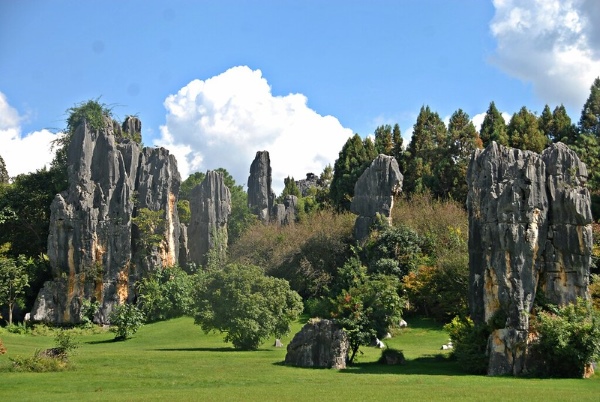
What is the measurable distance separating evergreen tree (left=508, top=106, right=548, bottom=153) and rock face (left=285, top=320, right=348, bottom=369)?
35.0m

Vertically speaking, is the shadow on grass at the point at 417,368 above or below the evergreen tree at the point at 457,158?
below

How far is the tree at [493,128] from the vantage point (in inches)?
2480

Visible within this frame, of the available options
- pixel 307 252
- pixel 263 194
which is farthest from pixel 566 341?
pixel 263 194

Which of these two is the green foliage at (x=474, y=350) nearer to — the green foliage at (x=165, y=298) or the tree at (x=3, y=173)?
the green foliage at (x=165, y=298)

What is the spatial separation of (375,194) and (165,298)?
15.8 meters

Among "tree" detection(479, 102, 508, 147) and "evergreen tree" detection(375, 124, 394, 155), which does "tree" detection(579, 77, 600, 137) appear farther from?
"evergreen tree" detection(375, 124, 394, 155)

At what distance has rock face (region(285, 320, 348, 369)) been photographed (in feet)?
96.1

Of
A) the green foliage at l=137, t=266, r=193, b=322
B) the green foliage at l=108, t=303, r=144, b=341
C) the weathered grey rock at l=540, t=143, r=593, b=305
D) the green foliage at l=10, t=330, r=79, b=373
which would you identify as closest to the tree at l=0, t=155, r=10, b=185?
the green foliage at l=137, t=266, r=193, b=322

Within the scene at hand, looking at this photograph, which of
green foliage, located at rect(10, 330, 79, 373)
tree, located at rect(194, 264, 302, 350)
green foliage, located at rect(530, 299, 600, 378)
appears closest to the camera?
green foliage, located at rect(530, 299, 600, 378)

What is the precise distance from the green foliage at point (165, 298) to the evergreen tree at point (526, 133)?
2774 centimetres

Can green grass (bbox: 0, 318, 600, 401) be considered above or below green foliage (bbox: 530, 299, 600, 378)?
below

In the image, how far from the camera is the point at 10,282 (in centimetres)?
4972

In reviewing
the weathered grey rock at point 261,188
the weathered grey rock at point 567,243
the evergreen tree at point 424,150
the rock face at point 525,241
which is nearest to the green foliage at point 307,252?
the evergreen tree at point 424,150

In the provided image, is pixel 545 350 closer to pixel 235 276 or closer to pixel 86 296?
pixel 235 276
